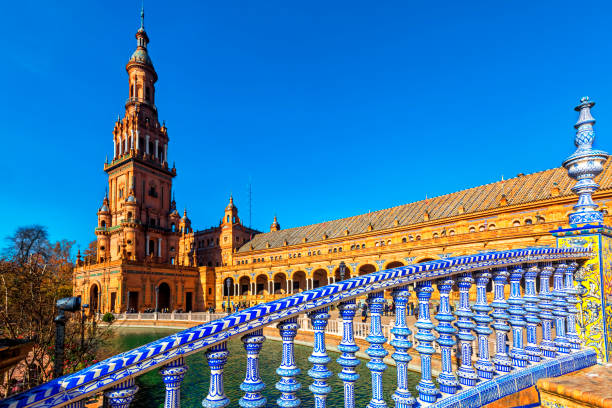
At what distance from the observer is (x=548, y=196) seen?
25.0 m

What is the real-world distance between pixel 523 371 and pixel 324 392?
2.01 meters

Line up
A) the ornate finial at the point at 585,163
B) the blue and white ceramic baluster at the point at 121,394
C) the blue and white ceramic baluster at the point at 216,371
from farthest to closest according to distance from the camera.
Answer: the ornate finial at the point at 585,163, the blue and white ceramic baluster at the point at 216,371, the blue and white ceramic baluster at the point at 121,394

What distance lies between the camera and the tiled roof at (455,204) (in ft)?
85.3

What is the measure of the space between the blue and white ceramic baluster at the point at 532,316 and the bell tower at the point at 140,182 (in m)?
44.4

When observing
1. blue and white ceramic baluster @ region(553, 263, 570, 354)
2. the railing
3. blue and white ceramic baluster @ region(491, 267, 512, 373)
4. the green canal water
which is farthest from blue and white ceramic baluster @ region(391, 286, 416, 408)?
the green canal water

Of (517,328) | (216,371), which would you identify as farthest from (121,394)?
(517,328)

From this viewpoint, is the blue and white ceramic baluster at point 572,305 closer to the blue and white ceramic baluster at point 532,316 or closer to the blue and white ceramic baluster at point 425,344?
the blue and white ceramic baluster at point 532,316

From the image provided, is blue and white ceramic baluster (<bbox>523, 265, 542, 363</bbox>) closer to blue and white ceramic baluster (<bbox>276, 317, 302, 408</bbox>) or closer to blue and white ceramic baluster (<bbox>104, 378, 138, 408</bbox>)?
blue and white ceramic baluster (<bbox>276, 317, 302, 408</bbox>)

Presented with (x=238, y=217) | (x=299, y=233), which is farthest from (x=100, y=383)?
(x=238, y=217)

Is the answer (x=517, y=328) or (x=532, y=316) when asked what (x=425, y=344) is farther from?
(x=532, y=316)

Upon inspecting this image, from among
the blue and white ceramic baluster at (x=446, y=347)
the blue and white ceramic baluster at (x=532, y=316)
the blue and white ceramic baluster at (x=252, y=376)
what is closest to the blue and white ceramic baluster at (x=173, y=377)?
the blue and white ceramic baluster at (x=252, y=376)

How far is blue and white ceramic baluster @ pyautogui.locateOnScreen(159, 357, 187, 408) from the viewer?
1604 millimetres

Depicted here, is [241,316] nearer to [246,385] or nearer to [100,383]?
[246,385]

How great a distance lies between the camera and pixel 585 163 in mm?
3621
